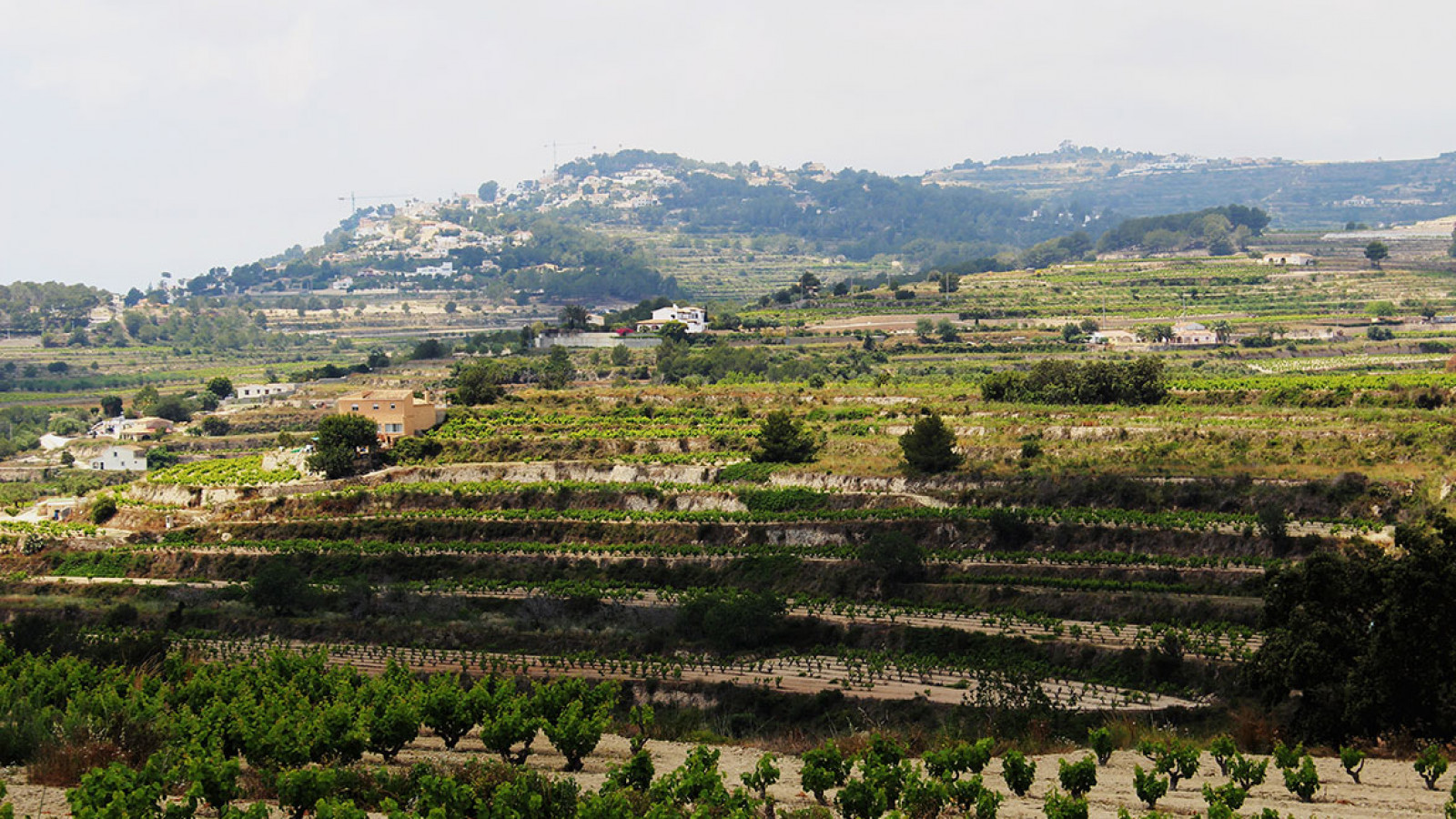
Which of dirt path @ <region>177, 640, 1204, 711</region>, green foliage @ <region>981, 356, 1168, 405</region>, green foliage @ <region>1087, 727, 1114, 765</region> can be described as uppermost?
green foliage @ <region>1087, 727, 1114, 765</region>

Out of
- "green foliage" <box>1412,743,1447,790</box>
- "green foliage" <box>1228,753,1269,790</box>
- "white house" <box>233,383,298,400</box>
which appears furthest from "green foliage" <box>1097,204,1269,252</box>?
"green foliage" <box>1228,753,1269,790</box>

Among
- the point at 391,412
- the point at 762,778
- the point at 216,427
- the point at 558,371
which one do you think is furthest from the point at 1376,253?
the point at 762,778

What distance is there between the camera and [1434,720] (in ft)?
54.1

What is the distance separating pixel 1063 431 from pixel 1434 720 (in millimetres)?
26634

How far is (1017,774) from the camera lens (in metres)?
15.1

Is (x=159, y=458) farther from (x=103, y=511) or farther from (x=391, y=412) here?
(x=391, y=412)

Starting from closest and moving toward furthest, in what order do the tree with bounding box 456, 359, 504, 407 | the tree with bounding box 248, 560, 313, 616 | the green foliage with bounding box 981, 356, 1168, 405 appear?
1. the tree with bounding box 248, 560, 313, 616
2. the green foliage with bounding box 981, 356, 1168, 405
3. the tree with bounding box 456, 359, 504, 407

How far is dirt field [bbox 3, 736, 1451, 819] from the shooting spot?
14.1 m

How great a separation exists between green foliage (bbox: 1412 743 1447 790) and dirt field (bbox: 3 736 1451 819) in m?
0.11

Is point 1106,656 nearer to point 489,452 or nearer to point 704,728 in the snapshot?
point 704,728

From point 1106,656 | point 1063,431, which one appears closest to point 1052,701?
point 1106,656

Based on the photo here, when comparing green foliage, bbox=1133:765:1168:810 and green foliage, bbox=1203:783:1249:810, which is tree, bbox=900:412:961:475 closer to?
green foliage, bbox=1133:765:1168:810

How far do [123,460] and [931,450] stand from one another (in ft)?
130

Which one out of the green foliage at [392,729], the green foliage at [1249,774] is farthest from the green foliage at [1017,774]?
the green foliage at [392,729]
